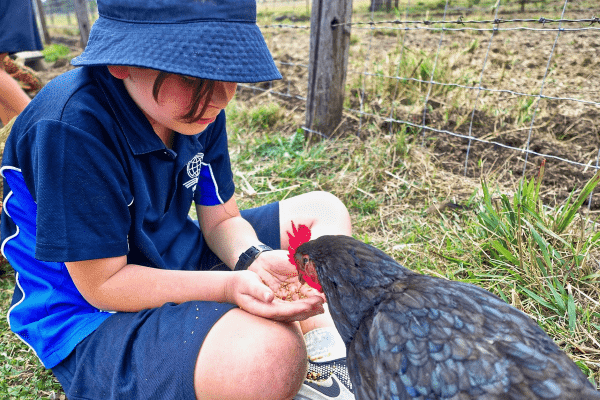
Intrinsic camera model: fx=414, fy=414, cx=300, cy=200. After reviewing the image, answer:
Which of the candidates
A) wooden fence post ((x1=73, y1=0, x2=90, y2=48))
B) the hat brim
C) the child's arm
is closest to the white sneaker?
the child's arm

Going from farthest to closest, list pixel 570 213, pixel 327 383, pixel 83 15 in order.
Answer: pixel 83 15, pixel 570 213, pixel 327 383

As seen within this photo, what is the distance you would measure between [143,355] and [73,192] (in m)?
0.55

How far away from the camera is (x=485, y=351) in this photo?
113 cm

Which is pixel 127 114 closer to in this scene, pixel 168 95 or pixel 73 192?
pixel 168 95

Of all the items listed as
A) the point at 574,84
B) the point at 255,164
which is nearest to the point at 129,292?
the point at 255,164

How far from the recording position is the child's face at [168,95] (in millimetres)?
1247

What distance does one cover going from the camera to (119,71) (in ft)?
4.12

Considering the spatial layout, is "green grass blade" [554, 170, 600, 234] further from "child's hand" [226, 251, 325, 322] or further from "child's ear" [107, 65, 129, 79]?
"child's ear" [107, 65, 129, 79]

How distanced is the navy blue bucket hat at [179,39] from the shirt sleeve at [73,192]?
9.4 inches

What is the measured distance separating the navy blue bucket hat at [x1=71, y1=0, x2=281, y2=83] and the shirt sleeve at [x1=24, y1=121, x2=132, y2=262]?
24cm

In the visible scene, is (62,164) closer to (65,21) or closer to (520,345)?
(520,345)

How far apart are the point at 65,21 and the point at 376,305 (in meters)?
20.5

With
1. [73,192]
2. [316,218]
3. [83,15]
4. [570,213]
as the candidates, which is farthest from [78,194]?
[83,15]

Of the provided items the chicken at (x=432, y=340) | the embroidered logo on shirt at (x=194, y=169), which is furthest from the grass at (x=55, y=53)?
the chicken at (x=432, y=340)
